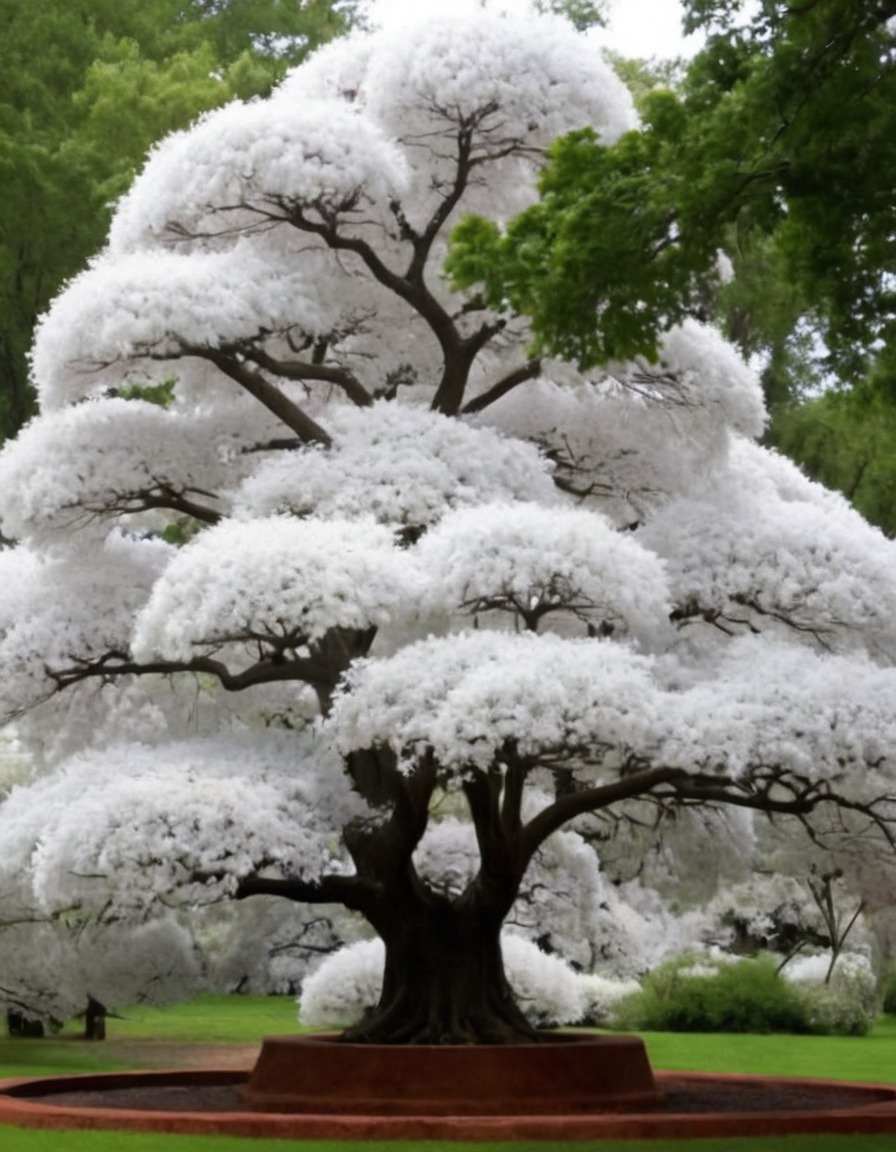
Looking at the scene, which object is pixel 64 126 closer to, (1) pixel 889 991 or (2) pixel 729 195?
(1) pixel 889 991

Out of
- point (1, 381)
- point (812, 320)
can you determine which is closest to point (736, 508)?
point (812, 320)

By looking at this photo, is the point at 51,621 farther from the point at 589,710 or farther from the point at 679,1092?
the point at 679,1092

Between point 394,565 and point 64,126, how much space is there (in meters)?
18.4

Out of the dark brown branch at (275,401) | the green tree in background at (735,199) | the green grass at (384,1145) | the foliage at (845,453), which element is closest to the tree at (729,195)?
the green tree in background at (735,199)

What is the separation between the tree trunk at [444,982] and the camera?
14.4 m

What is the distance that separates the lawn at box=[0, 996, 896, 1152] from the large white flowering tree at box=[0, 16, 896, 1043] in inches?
66.7

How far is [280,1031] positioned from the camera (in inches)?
961

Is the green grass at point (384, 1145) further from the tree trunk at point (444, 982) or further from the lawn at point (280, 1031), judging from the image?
the tree trunk at point (444, 982)

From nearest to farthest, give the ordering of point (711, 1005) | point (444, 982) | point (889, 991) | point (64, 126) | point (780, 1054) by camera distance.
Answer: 1. point (444, 982)
2. point (780, 1054)
3. point (711, 1005)
4. point (64, 126)
5. point (889, 991)

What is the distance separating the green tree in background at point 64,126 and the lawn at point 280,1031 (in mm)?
8460

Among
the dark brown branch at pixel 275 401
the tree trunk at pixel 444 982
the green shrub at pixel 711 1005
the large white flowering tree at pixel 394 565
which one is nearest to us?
the large white flowering tree at pixel 394 565

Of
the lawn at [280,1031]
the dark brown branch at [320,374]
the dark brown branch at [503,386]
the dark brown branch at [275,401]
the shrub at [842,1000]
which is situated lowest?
the lawn at [280,1031]

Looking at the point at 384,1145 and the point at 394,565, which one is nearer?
the point at 384,1145

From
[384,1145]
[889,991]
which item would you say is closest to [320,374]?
[384,1145]
